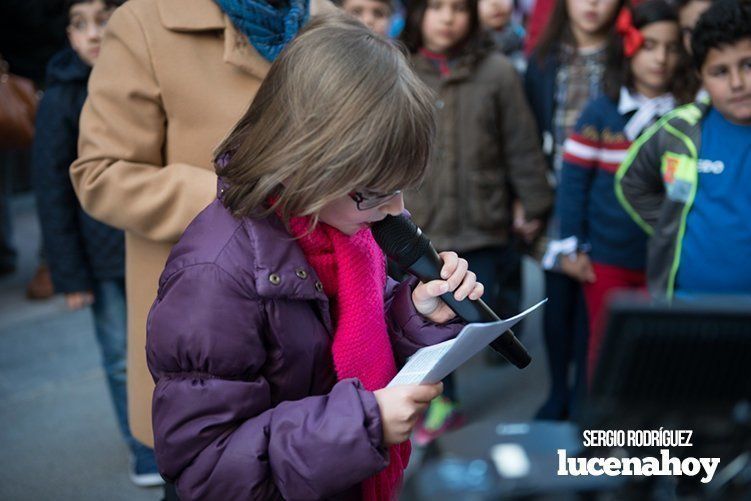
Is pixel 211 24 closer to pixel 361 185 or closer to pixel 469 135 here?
→ pixel 361 185

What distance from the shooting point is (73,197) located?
322 cm

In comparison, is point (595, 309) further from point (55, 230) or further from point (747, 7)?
point (55, 230)

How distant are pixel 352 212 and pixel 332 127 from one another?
182 millimetres

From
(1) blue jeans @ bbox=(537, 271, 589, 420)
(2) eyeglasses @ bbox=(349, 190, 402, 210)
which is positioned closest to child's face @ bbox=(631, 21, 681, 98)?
(1) blue jeans @ bbox=(537, 271, 589, 420)

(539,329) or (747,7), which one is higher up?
(747,7)

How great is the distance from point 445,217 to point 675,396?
253 centimetres

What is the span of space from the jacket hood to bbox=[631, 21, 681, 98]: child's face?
82.5 inches

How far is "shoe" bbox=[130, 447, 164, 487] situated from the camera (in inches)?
129

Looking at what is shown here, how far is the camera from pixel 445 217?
3580 millimetres

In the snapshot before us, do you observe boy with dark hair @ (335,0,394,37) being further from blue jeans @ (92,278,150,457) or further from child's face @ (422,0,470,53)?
blue jeans @ (92,278,150,457)

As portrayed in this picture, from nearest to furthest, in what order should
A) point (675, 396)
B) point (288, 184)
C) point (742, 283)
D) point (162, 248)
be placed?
point (675, 396), point (288, 184), point (162, 248), point (742, 283)

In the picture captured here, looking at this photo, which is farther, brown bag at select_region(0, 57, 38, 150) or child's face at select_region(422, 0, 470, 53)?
brown bag at select_region(0, 57, 38, 150)

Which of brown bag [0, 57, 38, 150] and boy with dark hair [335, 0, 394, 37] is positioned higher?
boy with dark hair [335, 0, 394, 37]

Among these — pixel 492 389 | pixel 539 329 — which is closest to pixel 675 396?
pixel 492 389
